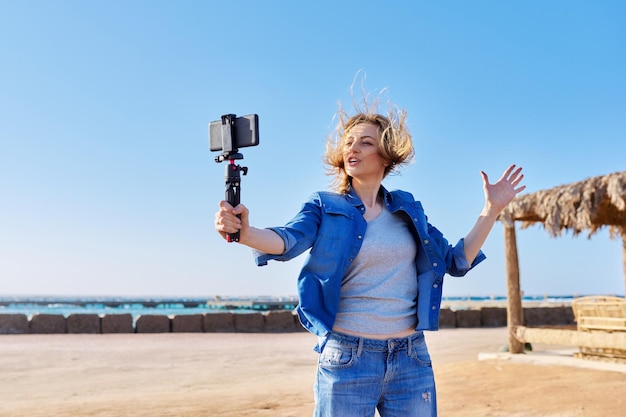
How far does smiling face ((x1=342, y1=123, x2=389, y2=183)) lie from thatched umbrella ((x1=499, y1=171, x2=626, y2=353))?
270 inches

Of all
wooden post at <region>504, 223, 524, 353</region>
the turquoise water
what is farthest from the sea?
wooden post at <region>504, 223, 524, 353</region>

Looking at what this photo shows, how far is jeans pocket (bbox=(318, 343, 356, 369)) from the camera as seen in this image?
2219 millimetres

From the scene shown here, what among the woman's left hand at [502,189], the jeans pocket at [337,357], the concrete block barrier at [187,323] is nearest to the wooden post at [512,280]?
the woman's left hand at [502,189]

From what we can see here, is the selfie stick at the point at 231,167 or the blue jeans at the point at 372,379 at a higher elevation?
the selfie stick at the point at 231,167

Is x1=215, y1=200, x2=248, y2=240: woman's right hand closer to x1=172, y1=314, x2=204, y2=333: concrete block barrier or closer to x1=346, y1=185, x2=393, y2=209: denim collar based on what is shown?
x1=346, y1=185, x2=393, y2=209: denim collar

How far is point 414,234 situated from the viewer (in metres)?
2.50

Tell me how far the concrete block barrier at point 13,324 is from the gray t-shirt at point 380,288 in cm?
1478

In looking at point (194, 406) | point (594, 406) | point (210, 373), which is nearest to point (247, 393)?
point (194, 406)

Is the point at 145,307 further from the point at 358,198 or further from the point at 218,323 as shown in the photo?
the point at 358,198

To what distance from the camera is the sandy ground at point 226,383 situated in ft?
19.5

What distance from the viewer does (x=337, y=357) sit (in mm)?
2229

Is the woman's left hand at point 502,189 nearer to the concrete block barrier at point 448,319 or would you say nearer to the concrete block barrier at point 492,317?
the concrete block barrier at point 448,319

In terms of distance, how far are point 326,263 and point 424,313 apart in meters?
0.40

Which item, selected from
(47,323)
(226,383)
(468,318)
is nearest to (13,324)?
(47,323)
